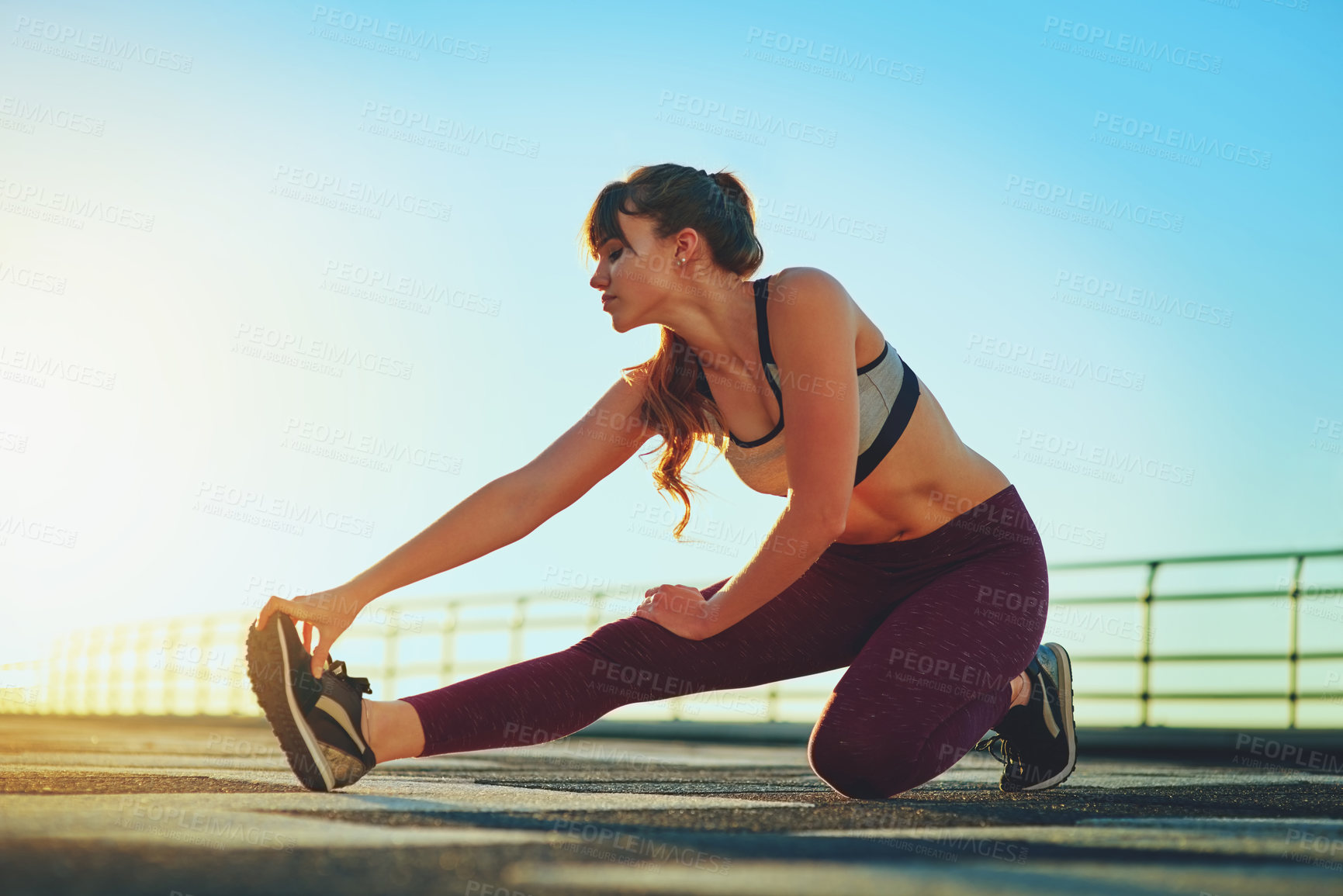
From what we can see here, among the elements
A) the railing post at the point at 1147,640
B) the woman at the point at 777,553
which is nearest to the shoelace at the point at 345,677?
the woman at the point at 777,553

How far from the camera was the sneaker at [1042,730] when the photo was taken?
2.49 m

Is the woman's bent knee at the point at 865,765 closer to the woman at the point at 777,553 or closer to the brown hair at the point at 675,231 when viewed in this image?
the woman at the point at 777,553

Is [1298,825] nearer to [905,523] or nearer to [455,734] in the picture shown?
[905,523]

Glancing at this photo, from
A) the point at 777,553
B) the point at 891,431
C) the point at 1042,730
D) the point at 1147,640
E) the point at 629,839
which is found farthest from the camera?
the point at 1147,640

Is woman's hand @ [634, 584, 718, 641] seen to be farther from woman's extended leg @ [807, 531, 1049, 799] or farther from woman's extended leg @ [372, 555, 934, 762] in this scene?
woman's extended leg @ [807, 531, 1049, 799]

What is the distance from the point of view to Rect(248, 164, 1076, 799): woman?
2090 millimetres

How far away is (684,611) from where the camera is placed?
223 cm

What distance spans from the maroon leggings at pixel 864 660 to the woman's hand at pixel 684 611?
8 cm

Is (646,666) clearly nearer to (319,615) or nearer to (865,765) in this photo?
(865,765)

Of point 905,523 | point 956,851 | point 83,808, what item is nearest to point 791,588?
point 905,523

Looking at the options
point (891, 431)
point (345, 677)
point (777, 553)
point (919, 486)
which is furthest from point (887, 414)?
A: point (345, 677)

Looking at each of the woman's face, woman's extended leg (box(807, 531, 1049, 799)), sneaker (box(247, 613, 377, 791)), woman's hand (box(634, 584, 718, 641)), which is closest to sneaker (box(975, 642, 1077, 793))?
woman's extended leg (box(807, 531, 1049, 799))

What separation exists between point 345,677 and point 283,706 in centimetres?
14

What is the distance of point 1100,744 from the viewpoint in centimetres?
567
